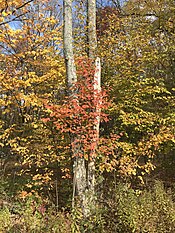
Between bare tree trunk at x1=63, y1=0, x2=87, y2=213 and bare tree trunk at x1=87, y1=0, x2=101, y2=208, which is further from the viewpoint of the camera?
bare tree trunk at x1=87, y1=0, x2=101, y2=208

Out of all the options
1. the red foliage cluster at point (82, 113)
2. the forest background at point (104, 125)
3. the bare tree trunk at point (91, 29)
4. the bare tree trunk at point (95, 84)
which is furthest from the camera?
the bare tree trunk at point (91, 29)

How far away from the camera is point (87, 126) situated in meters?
4.92

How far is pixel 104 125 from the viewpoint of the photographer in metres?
6.31

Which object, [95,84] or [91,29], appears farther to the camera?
[91,29]

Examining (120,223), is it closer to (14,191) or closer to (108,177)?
(108,177)

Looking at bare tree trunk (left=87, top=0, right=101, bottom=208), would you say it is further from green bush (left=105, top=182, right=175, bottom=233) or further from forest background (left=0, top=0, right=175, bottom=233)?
green bush (left=105, top=182, right=175, bottom=233)

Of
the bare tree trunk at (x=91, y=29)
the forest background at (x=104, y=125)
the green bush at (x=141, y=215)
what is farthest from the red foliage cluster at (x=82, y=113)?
the bare tree trunk at (x=91, y=29)

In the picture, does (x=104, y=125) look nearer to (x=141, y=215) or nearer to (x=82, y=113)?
(x=82, y=113)

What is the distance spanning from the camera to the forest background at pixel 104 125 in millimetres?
4523

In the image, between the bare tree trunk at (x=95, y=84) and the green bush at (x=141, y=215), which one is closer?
the green bush at (x=141, y=215)

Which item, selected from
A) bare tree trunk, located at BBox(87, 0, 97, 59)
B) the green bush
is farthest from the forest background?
bare tree trunk, located at BBox(87, 0, 97, 59)

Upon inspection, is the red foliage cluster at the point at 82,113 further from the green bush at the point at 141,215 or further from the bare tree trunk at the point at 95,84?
the green bush at the point at 141,215

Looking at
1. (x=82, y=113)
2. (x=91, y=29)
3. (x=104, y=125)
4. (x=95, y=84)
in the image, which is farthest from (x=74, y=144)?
(x=91, y=29)

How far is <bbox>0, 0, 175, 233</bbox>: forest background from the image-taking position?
4.52 metres
